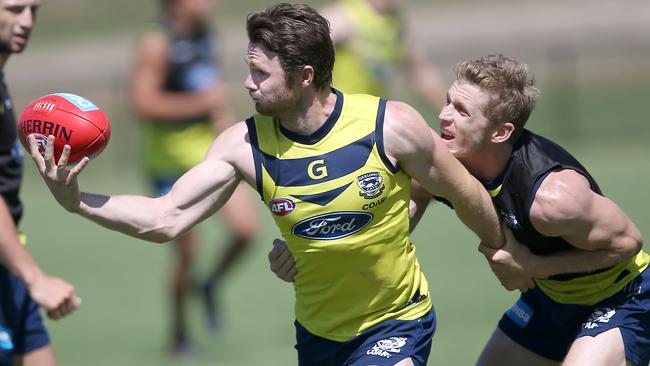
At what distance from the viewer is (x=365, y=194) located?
4402 mm

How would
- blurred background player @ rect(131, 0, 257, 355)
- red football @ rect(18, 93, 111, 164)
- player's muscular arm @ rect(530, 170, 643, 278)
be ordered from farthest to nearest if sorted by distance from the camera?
blurred background player @ rect(131, 0, 257, 355), player's muscular arm @ rect(530, 170, 643, 278), red football @ rect(18, 93, 111, 164)

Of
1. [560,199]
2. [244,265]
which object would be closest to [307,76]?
[560,199]

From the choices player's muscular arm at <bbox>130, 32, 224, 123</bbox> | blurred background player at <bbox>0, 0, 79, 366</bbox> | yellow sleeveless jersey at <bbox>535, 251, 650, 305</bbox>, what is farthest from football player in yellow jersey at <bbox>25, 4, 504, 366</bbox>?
player's muscular arm at <bbox>130, 32, 224, 123</bbox>

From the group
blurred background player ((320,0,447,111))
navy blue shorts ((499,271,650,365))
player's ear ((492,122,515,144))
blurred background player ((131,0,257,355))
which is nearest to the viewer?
player's ear ((492,122,515,144))

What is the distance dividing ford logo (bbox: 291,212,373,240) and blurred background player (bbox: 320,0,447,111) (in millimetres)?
4332

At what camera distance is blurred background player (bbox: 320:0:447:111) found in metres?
8.80

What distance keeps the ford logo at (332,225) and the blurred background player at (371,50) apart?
433 cm

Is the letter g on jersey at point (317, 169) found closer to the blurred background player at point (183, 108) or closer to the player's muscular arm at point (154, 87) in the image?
the blurred background player at point (183, 108)

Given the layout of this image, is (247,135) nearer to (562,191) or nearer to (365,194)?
(365,194)

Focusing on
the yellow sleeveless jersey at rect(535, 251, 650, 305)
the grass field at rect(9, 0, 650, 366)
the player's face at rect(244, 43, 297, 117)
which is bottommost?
the grass field at rect(9, 0, 650, 366)

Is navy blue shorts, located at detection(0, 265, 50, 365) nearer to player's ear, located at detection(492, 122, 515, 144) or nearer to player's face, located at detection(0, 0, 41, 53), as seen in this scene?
player's face, located at detection(0, 0, 41, 53)

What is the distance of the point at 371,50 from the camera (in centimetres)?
898

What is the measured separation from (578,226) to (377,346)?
3.08 ft

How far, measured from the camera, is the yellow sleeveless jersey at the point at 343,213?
439 cm
